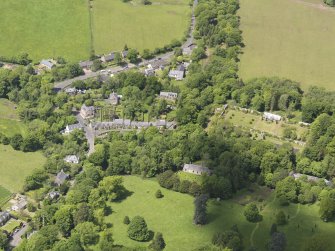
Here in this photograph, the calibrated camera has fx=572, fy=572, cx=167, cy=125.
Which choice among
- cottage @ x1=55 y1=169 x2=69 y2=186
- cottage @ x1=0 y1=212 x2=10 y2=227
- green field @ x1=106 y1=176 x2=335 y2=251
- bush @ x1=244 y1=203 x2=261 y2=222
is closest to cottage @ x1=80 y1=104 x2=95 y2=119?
cottage @ x1=55 y1=169 x2=69 y2=186

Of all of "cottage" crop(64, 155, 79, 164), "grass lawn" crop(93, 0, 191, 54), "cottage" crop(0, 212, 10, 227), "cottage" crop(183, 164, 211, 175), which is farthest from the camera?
"grass lawn" crop(93, 0, 191, 54)

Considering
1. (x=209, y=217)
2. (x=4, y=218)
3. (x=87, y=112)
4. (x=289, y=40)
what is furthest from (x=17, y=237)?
(x=289, y=40)

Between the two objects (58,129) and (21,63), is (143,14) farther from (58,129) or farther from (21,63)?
(58,129)

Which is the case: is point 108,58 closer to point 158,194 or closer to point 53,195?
point 53,195

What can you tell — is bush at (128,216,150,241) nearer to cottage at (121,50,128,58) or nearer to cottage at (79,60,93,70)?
cottage at (79,60,93,70)

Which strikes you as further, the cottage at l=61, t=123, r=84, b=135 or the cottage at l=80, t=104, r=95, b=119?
the cottage at l=80, t=104, r=95, b=119

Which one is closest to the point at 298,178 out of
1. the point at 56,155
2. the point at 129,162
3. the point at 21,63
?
the point at 129,162
